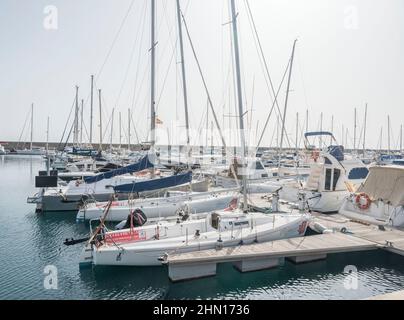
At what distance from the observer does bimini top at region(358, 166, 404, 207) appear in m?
16.5

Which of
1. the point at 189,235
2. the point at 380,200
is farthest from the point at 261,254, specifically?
the point at 380,200

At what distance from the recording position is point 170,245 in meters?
12.9

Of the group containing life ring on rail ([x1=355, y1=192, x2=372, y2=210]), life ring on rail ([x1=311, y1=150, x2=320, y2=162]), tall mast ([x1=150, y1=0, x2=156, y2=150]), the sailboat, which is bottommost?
the sailboat

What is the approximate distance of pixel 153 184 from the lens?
19.9m

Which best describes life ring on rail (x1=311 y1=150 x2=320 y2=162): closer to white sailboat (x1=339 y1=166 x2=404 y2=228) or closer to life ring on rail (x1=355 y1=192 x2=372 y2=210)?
white sailboat (x1=339 y1=166 x2=404 y2=228)

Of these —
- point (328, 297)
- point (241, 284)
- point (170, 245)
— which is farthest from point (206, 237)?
point (328, 297)

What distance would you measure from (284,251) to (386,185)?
8335 mm

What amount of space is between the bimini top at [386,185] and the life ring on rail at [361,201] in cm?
39

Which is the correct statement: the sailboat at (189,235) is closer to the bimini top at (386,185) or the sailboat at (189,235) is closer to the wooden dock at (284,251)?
the wooden dock at (284,251)

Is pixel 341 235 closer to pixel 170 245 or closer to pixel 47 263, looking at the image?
pixel 170 245

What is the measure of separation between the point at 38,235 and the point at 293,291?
14.3 meters

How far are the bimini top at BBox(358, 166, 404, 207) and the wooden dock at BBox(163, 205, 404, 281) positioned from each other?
1786 mm

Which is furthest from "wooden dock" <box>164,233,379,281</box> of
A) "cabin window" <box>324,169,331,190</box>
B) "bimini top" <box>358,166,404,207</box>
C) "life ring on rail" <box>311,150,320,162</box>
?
"life ring on rail" <box>311,150,320,162</box>

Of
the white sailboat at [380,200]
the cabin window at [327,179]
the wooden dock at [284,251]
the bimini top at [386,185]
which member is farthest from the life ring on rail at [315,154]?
the wooden dock at [284,251]
